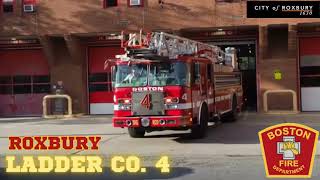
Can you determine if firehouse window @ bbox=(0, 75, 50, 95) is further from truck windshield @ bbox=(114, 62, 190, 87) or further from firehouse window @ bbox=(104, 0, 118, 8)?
truck windshield @ bbox=(114, 62, 190, 87)

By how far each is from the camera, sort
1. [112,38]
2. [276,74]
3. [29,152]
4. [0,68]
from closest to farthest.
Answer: [29,152], [276,74], [112,38], [0,68]

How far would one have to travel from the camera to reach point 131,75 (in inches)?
593

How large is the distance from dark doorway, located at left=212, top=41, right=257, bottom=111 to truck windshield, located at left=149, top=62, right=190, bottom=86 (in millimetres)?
12100

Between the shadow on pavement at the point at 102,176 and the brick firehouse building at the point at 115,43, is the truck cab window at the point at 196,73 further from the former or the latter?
the brick firehouse building at the point at 115,43

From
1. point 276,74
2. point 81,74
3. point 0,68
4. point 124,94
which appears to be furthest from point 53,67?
point 124,94

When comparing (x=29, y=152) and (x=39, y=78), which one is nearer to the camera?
(x=29, y=152)

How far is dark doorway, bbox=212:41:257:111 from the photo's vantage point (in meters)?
26.7

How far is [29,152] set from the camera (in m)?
13.8

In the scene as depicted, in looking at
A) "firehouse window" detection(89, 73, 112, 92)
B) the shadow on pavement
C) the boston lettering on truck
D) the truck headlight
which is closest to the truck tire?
the boston lettering on truck

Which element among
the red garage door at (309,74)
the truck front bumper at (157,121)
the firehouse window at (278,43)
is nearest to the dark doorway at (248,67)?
the firehouse window at (278,43)

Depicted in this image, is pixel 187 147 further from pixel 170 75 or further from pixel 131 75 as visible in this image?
pixel 131 75

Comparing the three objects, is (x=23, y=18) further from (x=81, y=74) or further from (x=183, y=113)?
(x=183, y=113)

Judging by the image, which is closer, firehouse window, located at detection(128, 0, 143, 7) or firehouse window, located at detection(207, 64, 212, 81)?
firehouse window, located at detection(207, 64, 212, 81)

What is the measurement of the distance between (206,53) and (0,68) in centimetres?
1475
